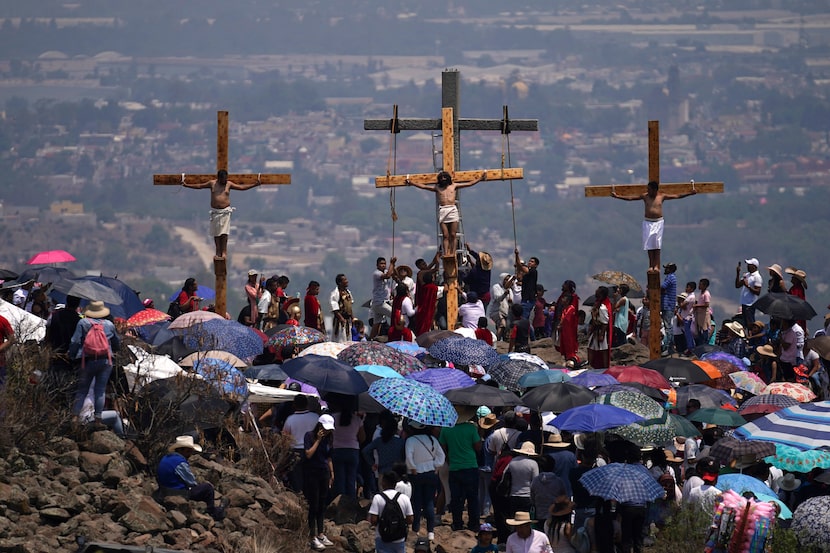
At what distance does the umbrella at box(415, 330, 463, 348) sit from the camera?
2077 cm

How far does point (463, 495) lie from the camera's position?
16359 millimetres

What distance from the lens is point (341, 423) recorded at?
1619 centimetres

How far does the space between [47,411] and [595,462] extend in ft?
17.0

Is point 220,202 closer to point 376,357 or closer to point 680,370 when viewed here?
point 376,357

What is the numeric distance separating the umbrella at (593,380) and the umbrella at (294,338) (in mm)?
3279

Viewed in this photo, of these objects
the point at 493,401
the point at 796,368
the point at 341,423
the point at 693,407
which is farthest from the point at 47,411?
the point at 796,368

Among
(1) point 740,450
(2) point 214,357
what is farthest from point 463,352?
(1) point 740,450

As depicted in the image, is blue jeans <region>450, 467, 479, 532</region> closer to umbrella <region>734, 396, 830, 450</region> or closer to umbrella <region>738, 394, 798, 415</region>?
umbrella <region>734, 396, 830, 450</region>

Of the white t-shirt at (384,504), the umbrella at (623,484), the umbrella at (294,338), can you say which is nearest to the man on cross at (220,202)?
the umbrella at (294,338)

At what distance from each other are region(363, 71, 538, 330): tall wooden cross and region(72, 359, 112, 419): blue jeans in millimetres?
9207

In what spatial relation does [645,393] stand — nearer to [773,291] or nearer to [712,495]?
[712,495]

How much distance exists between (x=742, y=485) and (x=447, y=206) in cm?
1091

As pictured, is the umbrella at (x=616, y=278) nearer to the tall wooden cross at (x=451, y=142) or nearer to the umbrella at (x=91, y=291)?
the tall wooden cross at (x=451, y=142)

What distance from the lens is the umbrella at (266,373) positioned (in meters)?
17.9
